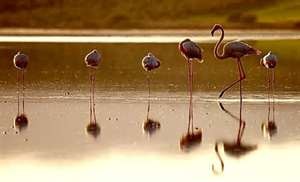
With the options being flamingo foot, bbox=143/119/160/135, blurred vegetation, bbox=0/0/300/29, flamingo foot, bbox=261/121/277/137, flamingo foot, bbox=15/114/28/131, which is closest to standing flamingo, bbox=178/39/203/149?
flamingo foot, bbox=143/119/160/135

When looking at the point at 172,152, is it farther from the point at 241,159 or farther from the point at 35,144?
the point at 35,144

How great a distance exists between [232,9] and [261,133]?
3396 cm

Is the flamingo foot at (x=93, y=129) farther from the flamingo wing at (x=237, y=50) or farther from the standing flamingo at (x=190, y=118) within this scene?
the flamingo wing at (x=237, y=50)

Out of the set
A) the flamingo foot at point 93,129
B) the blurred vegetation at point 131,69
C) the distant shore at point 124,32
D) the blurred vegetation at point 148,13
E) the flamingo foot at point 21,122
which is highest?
the blurred vegetation at point 148,13

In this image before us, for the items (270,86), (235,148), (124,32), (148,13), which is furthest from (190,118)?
(148,13)

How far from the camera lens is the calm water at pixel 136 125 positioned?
34.9 feet

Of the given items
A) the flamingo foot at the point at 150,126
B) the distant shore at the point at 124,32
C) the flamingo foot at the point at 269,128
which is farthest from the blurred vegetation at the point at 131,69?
the distant shore at the point at 124,32

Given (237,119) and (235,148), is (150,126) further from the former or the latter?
(235,148)

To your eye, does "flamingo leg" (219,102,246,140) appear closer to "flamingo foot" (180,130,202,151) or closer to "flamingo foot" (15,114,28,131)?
"flamingo foot" (180,130,202,151)

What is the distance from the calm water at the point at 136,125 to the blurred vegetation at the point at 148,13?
19850 millimetres

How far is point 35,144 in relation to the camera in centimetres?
1218

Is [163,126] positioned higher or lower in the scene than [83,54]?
lower

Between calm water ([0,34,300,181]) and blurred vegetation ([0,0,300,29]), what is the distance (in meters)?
19.9

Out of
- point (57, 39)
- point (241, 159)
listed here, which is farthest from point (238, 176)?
point (57, 39)
